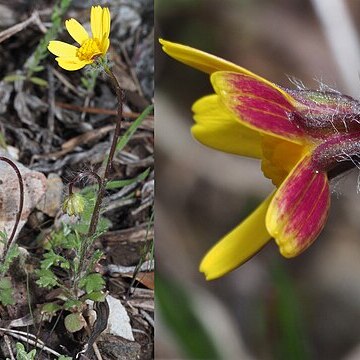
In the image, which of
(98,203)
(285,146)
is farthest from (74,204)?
(285,146)

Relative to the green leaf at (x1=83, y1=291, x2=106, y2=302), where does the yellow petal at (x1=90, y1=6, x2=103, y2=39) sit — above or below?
above

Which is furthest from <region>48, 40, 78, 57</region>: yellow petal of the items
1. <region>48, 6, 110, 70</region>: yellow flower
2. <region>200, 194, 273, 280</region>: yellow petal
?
<region>200, 194, 273, 280</region>: yellow petal

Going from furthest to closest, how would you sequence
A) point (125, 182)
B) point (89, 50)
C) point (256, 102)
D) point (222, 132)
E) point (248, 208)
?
1. point (248, 208)
2. point (125, 182)
3. point (89, 50)
4. point (222, 132)
5. point (256, 102)

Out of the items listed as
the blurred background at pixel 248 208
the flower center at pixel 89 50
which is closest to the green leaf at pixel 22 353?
the blurred background at pixel 248 208

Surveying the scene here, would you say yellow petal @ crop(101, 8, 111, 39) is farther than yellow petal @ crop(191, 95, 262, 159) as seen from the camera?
Yes

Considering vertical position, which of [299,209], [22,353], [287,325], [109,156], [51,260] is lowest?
[287,325]

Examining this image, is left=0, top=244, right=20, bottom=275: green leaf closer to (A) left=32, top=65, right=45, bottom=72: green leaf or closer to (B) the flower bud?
(B) the flower bud

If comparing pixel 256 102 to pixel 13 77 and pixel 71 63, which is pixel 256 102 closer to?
pixel 71 63
